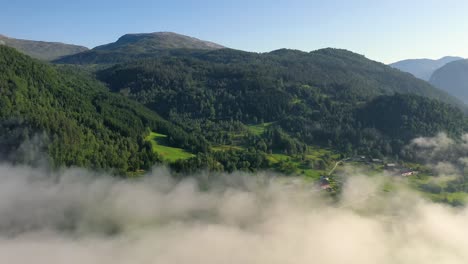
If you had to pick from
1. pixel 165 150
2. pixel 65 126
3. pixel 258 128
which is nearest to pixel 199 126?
pixel 258 128

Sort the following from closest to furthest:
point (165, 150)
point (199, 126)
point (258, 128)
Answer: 1. point (165, 150)
2. point (199, 126)
3. point (258, 128)

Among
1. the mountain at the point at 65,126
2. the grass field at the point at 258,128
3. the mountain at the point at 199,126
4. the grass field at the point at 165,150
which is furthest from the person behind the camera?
the grass field at the point at 258,128

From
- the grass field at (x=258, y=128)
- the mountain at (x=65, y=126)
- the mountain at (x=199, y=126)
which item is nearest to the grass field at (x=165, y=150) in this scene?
the mountain at (x=199, y=126)

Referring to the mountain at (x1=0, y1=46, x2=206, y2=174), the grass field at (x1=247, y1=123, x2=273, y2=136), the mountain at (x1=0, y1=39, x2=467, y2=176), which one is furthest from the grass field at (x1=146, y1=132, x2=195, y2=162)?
the grass field at (x1=247, y1=123, x2=273, y2=136)

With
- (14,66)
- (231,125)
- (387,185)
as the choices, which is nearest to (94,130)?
(14,66)

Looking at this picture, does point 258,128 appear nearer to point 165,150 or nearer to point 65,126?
point 165,150

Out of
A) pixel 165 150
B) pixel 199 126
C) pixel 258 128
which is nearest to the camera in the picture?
pixel 165 150

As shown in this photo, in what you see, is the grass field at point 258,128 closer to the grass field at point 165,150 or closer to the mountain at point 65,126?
the mountain at point 65,126
